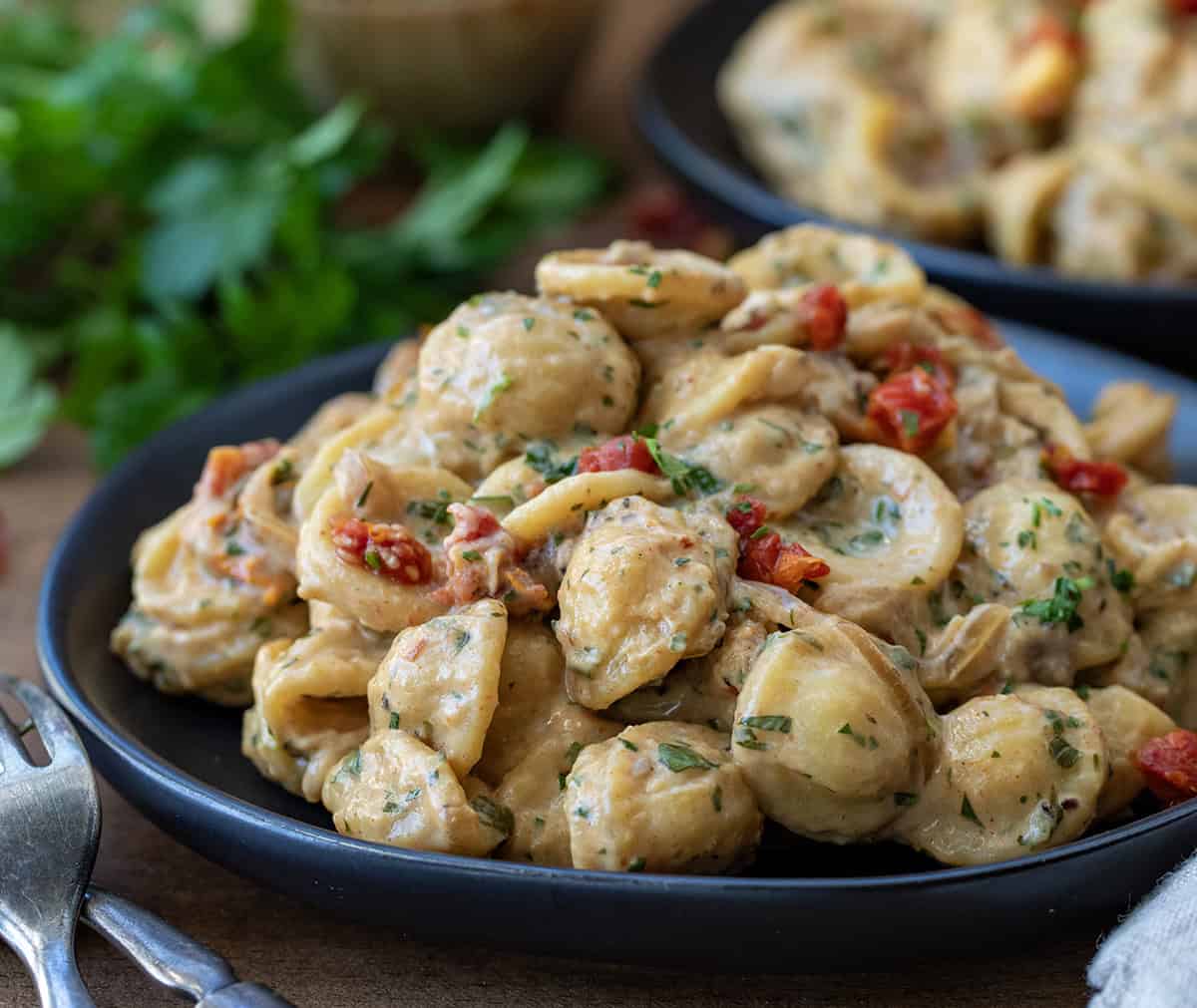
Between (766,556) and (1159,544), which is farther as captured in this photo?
(1159,544)

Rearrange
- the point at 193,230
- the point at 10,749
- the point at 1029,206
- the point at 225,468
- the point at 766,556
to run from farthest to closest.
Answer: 1. the point at 193,230
2. the point at 1029,206
3. the point at 225,468
4. the point at 10,749
5. the point at 766,556

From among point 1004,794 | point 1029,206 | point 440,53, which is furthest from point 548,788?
point 440,53

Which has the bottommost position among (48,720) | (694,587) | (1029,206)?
(1029,206)

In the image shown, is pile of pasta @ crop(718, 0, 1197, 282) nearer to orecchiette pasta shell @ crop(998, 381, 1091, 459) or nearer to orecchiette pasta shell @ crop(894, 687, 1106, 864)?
orecchiette pasta shell @ crop(998, 381, 1091, 459)

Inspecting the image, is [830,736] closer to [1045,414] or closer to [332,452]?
[1045,414]

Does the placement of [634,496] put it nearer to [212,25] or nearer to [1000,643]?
[1000,643]

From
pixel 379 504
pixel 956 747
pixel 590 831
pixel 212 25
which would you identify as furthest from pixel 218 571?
pixel 212 25
